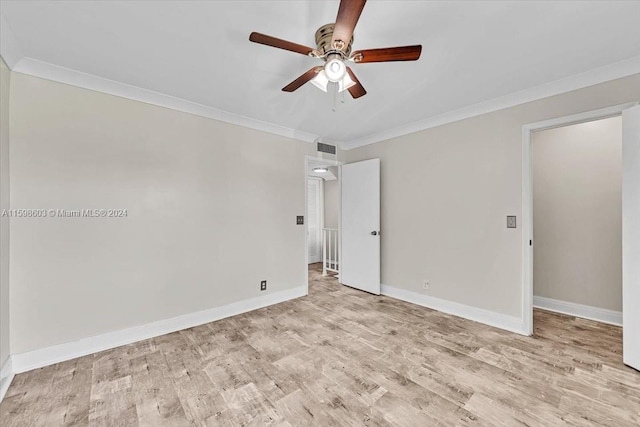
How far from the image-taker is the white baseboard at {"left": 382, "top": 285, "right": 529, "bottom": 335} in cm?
277

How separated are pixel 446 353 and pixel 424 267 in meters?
1.34

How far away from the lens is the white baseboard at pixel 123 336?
213 centimetres

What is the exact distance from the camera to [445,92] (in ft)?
8.78

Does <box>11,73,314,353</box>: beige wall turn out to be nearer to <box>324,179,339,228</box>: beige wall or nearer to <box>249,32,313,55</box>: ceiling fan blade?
<box>249,32,313,55</box>: ceiling fan blade

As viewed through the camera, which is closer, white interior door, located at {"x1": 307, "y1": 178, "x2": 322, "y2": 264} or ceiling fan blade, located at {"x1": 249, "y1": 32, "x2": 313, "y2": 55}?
ceiling fan blade, located at {"x1": 249, "y1": 32, "x2": 313, "y2": 55}

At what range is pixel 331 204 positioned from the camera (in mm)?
6664

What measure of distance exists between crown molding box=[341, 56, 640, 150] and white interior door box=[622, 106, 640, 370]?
1.20ft

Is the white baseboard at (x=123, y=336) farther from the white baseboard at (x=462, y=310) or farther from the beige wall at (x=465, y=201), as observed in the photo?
the beige wall at (x=465, y=201)

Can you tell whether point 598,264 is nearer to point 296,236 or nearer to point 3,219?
point 296,236

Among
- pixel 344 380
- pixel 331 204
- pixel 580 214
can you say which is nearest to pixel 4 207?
pixel 344 380

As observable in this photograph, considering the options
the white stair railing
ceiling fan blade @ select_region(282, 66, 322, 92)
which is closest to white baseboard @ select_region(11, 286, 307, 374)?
the white stair railing

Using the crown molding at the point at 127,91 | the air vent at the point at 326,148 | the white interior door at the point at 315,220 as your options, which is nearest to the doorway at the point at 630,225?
the air vent at the point at 326,148

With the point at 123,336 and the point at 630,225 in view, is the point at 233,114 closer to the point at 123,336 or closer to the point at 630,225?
the point at 123,336

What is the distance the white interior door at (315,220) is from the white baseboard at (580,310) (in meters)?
4.42
